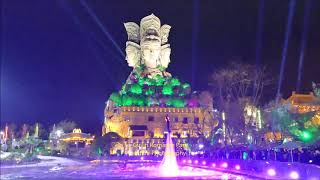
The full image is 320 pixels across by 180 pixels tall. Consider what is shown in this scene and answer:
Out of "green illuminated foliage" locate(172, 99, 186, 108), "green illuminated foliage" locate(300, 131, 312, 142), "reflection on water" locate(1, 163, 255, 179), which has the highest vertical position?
"green illuminated foliage" locate(172, 99, 186, 108)

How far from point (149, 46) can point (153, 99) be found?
1387cm

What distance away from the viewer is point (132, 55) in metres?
98.6

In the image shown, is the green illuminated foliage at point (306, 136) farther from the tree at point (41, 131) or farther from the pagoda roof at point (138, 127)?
the tree at point (41, 131)

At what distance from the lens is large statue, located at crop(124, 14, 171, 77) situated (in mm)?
96375

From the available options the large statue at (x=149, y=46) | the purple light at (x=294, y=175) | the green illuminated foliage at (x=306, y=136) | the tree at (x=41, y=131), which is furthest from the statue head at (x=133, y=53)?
the purple light at (x=294, y=175)

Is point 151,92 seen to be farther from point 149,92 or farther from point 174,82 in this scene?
point 174,82

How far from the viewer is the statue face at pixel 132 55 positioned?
9812 centimetres

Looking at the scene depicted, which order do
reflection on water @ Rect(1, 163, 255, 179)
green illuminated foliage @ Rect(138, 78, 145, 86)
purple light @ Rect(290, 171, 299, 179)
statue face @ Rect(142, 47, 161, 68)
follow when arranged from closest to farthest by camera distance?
purple light @ Rect(290, 171, 299, 179) < reflection on water @ Rect(1, 163, 255, 179) < green illuminated foliage @ Rect(138, 78, 145, 86) < statue face @ Rect(142, 47, 161, 68)

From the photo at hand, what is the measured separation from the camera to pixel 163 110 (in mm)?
88625

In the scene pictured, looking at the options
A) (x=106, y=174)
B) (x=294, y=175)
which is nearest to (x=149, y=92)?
(x=106, y=174)

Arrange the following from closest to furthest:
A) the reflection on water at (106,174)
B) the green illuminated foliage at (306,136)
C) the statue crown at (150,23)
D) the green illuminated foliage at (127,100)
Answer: the reflection on water at (106,174) → the green illuminated foliage at (306,136) → the green illuminated foliage at (127,100) → the statue crown at (150,23)

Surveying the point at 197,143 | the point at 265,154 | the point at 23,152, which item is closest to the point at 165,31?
the point at 197,143

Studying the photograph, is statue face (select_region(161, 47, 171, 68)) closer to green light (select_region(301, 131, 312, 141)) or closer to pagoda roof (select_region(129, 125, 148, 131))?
pagoda roof (select_region(129, 125, 148, 131))

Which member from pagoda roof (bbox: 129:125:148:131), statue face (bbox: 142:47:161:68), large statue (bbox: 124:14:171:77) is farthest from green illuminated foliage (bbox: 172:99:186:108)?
statue face (bbox: 142:47:161:68)
